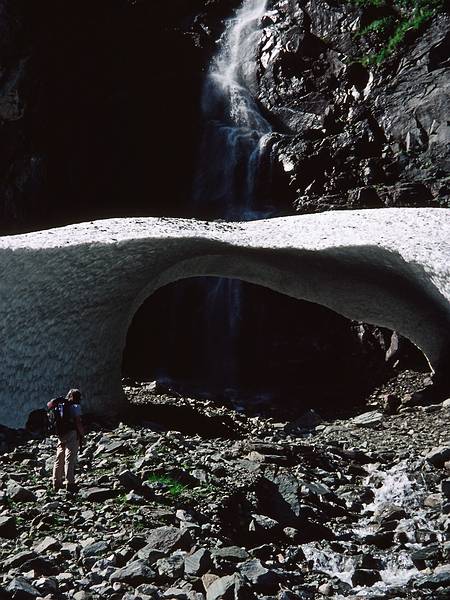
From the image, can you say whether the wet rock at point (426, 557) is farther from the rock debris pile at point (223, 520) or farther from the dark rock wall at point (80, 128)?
the dark rock wall at point (80, 128)

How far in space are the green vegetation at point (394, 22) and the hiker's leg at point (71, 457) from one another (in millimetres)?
23990

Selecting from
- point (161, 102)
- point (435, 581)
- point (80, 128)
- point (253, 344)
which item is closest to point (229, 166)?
point (161, 102)

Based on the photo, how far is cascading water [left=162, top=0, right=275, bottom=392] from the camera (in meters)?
23.2

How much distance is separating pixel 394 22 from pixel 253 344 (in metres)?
15.6

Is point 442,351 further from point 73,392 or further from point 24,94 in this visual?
point 24,94

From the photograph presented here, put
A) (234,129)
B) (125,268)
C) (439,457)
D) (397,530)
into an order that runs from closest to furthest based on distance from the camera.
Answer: (397,530) → (439,457) → (125,268) → (234,129)

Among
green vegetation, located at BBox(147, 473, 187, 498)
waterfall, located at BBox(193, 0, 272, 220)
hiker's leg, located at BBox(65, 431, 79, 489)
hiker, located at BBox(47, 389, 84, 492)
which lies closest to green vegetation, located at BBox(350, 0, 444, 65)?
waterfall, located at BBox(193, 0, 272, 220)

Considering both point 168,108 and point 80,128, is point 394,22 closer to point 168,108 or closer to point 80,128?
point 168,108

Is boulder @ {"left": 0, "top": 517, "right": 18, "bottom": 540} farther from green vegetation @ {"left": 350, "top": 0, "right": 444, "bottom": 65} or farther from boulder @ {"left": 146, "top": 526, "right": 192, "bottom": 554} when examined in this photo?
green vegetation @ {"left": 350, "top": 0, "right": 444, "bottom": 65}

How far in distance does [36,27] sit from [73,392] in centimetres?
2785

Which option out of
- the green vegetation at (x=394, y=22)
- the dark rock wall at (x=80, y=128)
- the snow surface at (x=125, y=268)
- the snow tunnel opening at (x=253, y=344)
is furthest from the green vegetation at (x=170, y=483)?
the green vegetation at (x=394, y=22)

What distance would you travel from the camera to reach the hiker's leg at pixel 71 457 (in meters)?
7.14

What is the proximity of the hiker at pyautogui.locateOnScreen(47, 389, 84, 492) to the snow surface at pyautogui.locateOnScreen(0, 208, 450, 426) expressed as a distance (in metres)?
3.89

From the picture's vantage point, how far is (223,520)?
6.72m
